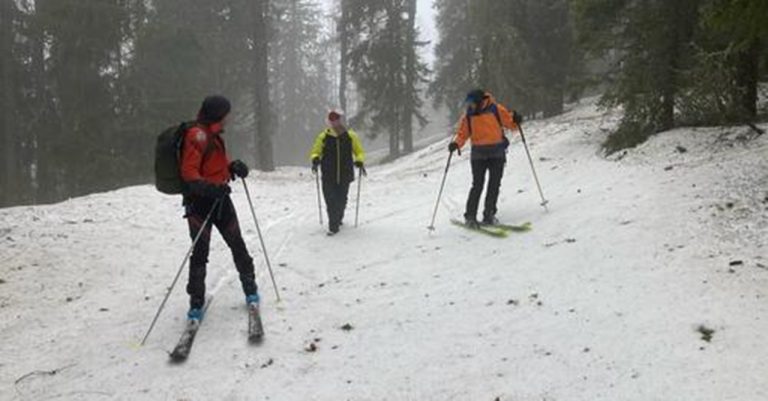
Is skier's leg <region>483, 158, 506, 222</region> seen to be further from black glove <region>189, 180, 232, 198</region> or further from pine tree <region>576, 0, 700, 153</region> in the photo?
black glove <region>189, 180, 232, 198</region>

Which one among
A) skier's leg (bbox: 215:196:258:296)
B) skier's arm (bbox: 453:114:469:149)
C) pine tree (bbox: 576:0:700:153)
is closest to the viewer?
skier's leg (bbox: 215:196:258:296)

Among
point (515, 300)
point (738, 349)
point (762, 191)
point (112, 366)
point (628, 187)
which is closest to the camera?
point (738, 349)

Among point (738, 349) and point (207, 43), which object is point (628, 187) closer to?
point (738, 349)

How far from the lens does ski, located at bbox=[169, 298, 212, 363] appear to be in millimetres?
6070

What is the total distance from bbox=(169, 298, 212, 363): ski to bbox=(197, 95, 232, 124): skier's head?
2137mm

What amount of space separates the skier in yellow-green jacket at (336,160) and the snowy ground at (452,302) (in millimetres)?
564

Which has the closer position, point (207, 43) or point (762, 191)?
point (762, 191)

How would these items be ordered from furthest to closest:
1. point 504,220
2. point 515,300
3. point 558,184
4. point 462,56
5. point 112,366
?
point 462,56, point 558,184, point 504,220, point 515,300, point 112,366

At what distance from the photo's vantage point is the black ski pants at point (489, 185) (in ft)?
34.5

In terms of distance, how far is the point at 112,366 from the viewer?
6.07 meters

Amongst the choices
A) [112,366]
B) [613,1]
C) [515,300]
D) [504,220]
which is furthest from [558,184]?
[112,366]

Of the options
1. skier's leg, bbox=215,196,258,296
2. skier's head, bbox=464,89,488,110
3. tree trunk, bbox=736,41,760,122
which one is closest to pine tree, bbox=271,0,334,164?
skier's head, bbox=464,89,488,110

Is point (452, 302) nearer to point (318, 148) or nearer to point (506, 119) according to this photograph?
point (506, 119)

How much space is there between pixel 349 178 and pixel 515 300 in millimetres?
5242
